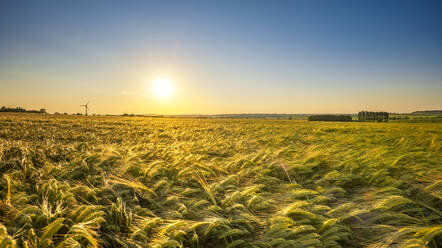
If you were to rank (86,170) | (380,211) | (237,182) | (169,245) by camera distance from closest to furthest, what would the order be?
(169,245), (380,211), (237,182), (86,170)

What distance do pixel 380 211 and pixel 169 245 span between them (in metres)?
2.58


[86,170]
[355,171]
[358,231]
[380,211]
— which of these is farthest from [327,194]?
[86,170]

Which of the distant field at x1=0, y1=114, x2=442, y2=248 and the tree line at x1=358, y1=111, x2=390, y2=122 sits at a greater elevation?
the tree line at x1=358, y1=111, x2=390, y2=122

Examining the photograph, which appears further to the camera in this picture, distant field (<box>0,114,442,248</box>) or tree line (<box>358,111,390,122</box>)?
tree line (<box>358,111,390,122</box>)

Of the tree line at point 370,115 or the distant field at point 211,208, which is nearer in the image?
the distant field at point 211,208

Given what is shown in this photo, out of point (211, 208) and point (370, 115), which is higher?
point (370, 115)

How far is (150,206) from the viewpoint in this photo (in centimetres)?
269

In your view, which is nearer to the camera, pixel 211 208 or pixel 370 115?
pixel 211 208

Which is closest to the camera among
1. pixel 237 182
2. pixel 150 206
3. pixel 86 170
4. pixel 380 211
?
pixel 380 211

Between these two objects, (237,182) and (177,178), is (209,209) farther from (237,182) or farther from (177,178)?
(177,178)

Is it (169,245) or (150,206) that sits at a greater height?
(169,245)

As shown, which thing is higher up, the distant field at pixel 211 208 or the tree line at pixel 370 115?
the tree line at pixel 370 115

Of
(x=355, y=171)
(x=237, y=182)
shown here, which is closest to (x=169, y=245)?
(x=237, y=182)

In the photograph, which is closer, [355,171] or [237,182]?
[237,182]
